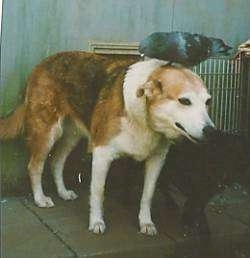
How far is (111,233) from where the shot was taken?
3.46m

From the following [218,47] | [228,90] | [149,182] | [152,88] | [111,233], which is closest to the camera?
[152,88]

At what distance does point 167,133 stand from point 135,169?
24.8 inches

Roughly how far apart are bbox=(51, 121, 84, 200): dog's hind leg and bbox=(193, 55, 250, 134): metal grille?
2.69 feet

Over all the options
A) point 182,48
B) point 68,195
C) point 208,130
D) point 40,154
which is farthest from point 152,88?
point 68,195

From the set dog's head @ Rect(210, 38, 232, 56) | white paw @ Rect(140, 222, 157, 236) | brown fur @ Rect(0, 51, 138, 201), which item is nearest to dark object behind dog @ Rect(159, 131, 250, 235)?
white paw @ Rect(140, 222, 157, 236)

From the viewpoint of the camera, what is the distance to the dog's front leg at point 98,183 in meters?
3.46

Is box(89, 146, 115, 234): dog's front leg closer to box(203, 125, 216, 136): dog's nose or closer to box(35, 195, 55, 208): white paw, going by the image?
box(35, 195, 55, 208): white paw

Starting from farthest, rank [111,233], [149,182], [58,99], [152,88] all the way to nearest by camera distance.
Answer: [58,99] → [149,182] → [111,233] → [152,88]

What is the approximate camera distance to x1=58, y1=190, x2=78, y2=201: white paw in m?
3.88

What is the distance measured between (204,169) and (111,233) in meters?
0.60

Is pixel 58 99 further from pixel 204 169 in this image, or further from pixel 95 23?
pixel 204 169

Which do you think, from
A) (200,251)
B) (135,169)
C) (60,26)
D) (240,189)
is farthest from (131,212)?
(60,26)

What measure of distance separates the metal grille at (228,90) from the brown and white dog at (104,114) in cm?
42

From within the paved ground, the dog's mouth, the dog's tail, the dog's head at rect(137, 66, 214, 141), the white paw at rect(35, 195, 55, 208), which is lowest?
the paved ground
